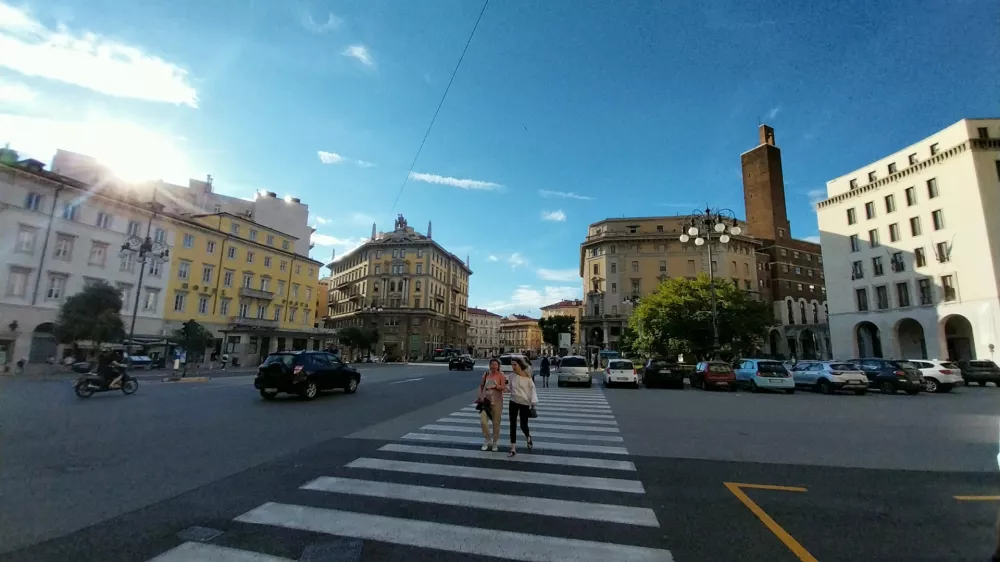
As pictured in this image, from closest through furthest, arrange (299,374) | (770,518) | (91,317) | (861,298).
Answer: (770,518), (299,374), (91,317), (861,298)

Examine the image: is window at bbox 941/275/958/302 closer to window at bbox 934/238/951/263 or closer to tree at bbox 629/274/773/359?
window at bbox 934/238/951/263

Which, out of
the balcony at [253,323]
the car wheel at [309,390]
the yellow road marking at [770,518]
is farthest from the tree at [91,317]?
the yellow road marking at [770,518]

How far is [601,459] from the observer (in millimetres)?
7094

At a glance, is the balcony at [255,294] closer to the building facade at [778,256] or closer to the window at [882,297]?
the window at [882,297]

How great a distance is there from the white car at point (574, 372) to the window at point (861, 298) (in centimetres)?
3678

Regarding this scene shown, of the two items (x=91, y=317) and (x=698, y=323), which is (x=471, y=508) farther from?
(x=91, y=317)

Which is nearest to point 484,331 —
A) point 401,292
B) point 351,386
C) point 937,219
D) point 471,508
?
point 401,292

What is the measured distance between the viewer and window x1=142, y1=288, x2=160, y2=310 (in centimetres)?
3813

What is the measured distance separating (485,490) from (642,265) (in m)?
65.2

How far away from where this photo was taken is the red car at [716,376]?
2242 centimetres

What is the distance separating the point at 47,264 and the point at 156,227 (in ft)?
37.8

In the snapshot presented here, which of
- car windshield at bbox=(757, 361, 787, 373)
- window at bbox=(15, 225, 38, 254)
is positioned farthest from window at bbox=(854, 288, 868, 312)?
window at bbox=(15, 225, 38, 254)

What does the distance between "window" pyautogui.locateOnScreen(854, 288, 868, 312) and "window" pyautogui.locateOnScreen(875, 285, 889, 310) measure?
1.02 meters

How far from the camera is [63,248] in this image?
92.2ft
